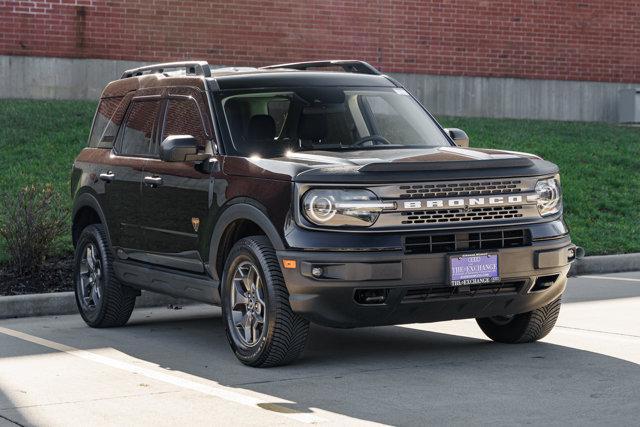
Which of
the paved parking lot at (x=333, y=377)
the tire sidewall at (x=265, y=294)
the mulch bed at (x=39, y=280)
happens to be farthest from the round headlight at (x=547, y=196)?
the mulch bed at (x=39, y=280)

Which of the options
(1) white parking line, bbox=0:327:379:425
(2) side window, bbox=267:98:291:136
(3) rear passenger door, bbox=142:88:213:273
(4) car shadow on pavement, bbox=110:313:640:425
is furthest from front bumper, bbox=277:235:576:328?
(2) side window, bbox=267:98:291:136

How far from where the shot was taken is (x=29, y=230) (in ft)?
40.5

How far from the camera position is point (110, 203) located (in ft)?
34.2

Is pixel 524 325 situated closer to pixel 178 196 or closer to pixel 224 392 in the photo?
pixel 224 392

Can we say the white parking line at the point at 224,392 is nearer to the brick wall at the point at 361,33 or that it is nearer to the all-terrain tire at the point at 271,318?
the all-terrain tire at the point at 271,318

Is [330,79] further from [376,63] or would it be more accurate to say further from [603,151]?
[376,63]

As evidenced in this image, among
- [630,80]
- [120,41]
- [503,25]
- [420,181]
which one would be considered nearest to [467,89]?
[503,25]

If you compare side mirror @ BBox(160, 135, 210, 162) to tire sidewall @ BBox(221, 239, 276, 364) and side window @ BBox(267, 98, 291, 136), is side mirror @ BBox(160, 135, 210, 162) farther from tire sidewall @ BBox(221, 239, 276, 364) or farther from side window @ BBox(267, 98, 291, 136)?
tire sidewall @ BBox(221, 239, 276, 364)

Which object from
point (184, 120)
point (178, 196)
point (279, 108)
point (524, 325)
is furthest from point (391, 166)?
point (184, 120)

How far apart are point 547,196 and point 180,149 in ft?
8.08

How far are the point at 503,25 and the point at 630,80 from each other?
3.37 meters

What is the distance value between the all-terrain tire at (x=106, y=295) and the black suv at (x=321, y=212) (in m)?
0.10

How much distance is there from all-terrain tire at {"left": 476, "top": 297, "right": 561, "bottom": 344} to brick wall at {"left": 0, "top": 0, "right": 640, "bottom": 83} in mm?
12449

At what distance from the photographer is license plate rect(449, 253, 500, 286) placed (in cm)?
810
